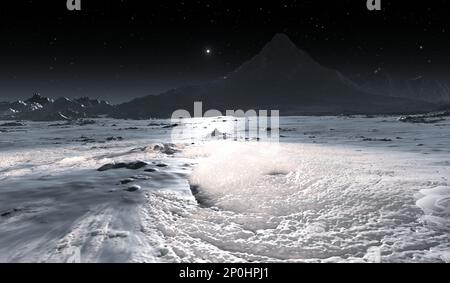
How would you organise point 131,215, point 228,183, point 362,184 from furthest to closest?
point 228,183, point 362,184, point 131,215

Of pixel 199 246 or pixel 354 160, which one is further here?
pixel 354 160

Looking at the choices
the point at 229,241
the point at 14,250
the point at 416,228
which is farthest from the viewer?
the point at 416,228

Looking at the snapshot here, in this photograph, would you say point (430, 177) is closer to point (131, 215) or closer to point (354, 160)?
point (354, 160)

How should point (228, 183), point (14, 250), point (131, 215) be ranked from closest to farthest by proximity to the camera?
point (14, 250) < point (131, 215) < point (228, 183)

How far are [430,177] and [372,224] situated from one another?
14.9ft

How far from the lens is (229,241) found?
5.70 meters

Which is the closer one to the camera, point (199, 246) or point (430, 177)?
point (199, 246)

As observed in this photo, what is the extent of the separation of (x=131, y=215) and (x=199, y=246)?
7.23ft

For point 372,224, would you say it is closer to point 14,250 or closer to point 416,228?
point 416,228

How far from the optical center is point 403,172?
10.5 metres
